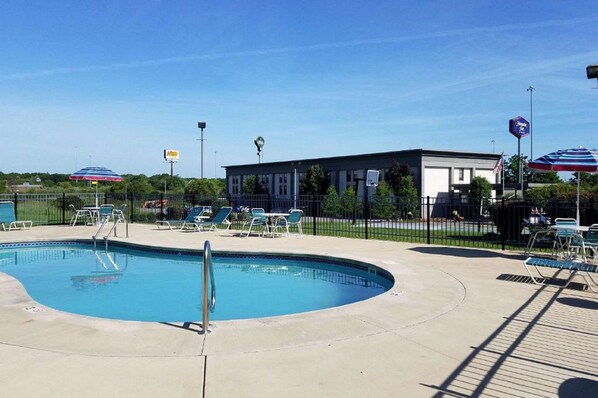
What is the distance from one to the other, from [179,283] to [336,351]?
5.81m

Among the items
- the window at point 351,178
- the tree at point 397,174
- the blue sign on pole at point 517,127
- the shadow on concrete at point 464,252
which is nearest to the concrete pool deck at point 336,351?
the shadow on concrete at point 464,252

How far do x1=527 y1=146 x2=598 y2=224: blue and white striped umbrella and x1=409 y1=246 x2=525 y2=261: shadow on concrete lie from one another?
2404 mm

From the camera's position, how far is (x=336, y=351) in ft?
14.4

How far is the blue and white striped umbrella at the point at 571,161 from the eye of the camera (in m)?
8.93

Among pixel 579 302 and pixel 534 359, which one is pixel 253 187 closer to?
pixel 579 302

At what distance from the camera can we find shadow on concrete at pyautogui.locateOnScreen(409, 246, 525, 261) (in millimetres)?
10977

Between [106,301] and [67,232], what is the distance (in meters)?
10.2

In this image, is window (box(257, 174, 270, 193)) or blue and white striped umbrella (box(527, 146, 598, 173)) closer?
blue and white striped umbrella (box(527, 146, 598, 173))

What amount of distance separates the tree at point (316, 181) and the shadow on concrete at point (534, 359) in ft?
123

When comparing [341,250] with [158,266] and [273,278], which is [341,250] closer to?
[273,278]

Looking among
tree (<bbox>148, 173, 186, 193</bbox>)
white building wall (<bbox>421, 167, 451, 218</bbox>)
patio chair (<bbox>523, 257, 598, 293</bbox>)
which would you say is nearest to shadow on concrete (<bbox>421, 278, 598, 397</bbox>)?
patio chair (<bbox>523, 257, 598, 293</bbox>)

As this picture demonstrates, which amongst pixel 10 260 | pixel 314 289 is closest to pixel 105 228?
pixel 10 260

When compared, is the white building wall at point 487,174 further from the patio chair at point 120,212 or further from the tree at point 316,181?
the patio chair at point 120,212

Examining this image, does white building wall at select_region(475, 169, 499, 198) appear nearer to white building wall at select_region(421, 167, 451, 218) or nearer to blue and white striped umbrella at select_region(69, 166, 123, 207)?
white building wall at select_region(421, 167, 451, 218)
